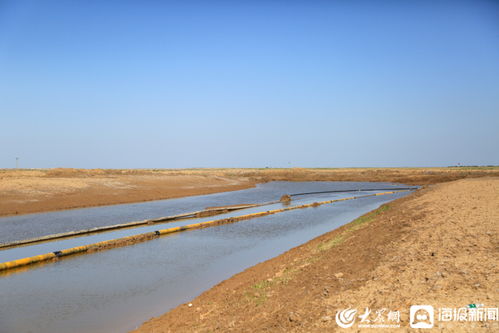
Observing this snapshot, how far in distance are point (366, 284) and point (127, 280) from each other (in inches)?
343

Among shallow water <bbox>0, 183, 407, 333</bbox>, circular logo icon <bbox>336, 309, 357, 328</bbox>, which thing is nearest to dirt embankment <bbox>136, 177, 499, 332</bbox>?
circular logo icon <bbox>336, 309, 357, 328</bbox>

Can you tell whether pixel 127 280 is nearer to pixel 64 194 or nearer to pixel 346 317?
pixel 346 317

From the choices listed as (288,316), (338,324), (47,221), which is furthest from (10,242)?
(338,324)

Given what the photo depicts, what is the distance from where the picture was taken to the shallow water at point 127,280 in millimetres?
8914

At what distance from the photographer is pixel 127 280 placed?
11992mm

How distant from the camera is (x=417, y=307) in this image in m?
5.32

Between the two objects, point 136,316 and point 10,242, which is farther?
point 10,242

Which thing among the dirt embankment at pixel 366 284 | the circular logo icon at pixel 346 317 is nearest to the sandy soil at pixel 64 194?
the dirt embankment at pixel 366 284

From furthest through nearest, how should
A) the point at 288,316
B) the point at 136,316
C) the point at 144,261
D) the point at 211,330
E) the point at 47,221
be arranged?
the point at 47,221, the point at 144,261, the point at 136,316, the point at 211,330, the point at 288,316

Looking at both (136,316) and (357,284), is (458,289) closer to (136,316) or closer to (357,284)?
(357,284)

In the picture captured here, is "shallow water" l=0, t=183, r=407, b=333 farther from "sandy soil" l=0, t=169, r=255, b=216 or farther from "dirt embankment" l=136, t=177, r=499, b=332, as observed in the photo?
"sandy soil" l=0, t=169, r=255, b=216

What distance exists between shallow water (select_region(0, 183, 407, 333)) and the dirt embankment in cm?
158

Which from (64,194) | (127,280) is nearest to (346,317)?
(127,280)

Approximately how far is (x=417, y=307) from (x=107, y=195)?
117ft
